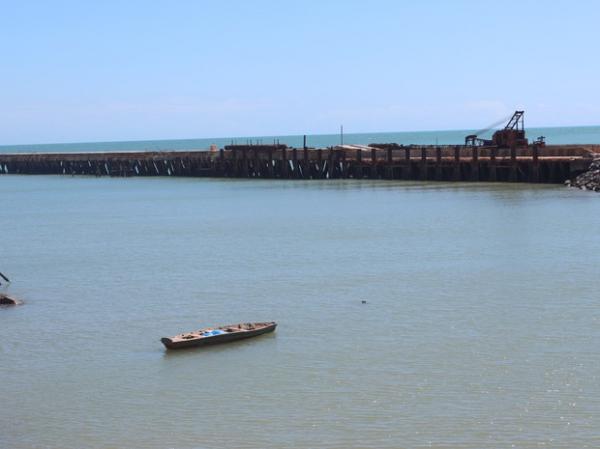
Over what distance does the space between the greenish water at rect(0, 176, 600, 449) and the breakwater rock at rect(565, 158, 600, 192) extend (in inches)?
486

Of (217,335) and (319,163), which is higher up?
(319,163)

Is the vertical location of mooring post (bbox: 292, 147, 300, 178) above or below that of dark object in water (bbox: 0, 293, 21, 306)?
above

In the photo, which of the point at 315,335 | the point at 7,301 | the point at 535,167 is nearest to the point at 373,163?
the point at 535,167

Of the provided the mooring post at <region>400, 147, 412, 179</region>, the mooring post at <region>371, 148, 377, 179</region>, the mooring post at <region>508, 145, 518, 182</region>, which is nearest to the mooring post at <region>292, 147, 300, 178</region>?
the mooring post at <region>371, 148, 377, 179</region>

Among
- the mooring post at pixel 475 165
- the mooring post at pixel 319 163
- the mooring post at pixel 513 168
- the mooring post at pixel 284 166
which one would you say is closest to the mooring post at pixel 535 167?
the mooring post at pixel 513 168

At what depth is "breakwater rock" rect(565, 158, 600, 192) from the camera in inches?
2312

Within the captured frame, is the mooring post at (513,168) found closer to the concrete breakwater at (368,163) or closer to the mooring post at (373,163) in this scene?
the concrete breakwater at (368,163)

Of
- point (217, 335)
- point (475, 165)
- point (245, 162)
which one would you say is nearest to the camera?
point (217, 335)

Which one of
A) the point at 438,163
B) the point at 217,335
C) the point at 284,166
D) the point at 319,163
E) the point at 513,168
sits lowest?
the point at 217,335

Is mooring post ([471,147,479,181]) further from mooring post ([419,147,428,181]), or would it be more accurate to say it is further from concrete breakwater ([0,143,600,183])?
mooring post ([419,147,428,181])

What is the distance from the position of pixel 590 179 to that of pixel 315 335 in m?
40.5

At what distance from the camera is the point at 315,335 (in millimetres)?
23094

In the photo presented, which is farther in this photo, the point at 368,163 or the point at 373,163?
the point at 368,163

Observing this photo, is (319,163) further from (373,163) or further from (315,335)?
(315,335)
